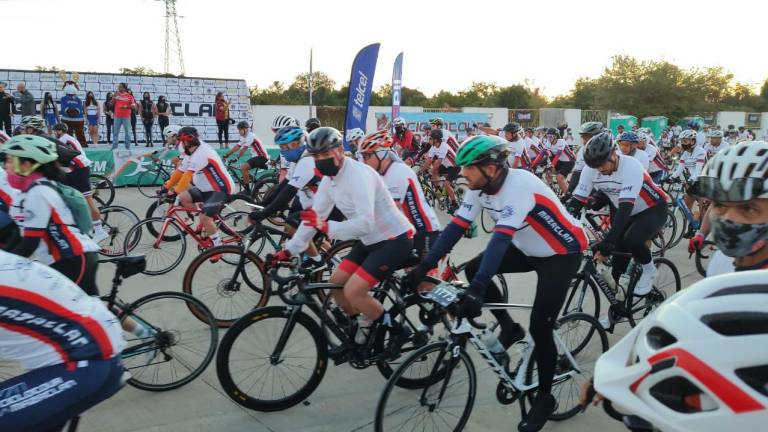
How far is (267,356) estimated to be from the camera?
3936 millimetres

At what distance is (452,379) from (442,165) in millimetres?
9590

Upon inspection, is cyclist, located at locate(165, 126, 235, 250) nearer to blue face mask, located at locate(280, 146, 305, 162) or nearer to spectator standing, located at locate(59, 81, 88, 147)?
blue face mask, located at locate(280, 146, 305, 162)

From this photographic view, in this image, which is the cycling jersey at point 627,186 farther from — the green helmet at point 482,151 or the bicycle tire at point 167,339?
the bicycle tire at point 167,339

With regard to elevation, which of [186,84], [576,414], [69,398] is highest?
[186,84]

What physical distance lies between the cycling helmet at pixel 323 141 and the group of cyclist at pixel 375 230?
0.04 ft

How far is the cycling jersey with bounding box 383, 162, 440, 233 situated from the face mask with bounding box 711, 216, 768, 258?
3.55 meters

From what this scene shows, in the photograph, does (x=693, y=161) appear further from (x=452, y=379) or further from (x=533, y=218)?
(x=452, y=379)

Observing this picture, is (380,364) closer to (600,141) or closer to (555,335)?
(555,335)

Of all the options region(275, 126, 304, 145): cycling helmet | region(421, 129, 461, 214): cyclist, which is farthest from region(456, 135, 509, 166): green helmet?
region(421, 129, 461, 214): cyclist

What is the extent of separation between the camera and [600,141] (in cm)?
545

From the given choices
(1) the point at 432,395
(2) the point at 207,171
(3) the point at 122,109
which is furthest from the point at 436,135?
(3) the point at 122,109

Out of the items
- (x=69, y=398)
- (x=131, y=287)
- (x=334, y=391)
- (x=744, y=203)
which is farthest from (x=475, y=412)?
(x=131, y=287)

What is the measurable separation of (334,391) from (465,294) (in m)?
1.65

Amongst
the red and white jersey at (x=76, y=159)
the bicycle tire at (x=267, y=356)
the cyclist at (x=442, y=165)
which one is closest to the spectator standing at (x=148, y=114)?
the red and white jersey at (x=76, y=159)
